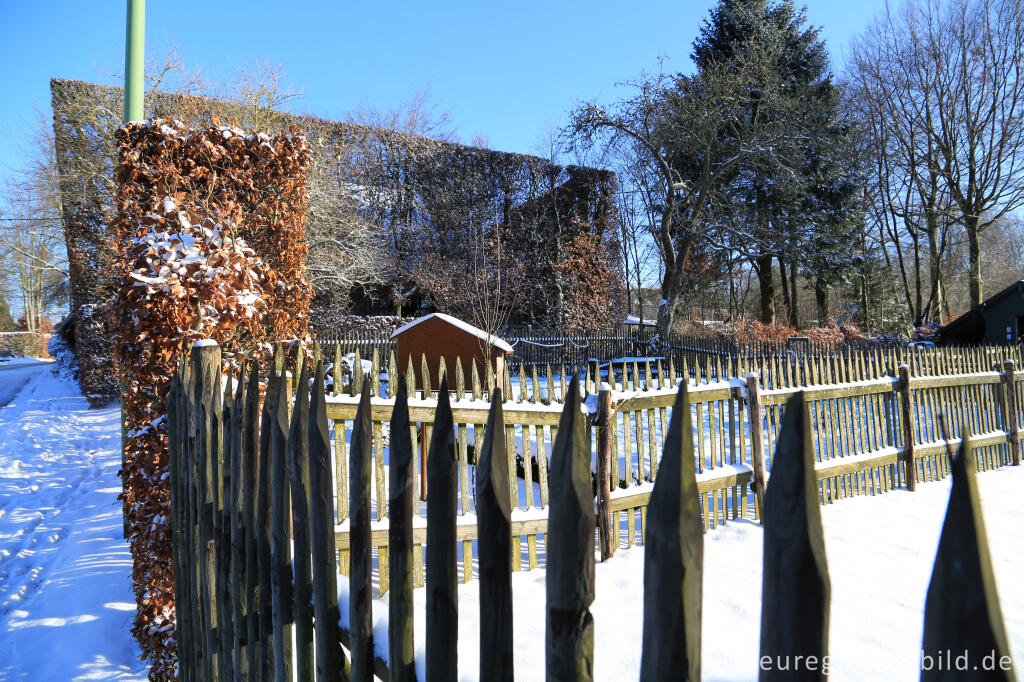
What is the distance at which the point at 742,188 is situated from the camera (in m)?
23.0

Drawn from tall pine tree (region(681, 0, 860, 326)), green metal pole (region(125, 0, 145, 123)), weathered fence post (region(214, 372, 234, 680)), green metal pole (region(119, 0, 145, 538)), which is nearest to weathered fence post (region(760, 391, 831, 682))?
weathered fence post (region(214, 372, 234, 680))

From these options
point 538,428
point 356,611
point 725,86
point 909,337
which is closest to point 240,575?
point 356,611

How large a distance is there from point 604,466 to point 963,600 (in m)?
4.03

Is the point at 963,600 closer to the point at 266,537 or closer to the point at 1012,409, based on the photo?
the point at 266,537

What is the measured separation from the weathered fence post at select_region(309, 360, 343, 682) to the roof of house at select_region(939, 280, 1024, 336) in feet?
66.7

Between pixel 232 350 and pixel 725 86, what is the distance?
18144mm

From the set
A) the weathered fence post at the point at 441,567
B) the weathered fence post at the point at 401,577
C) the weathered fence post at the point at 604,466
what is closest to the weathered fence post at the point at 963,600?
the weathered fence post at the point at 441,567

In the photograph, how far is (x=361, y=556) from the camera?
121 centimetres

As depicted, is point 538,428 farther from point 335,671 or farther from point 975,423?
point 975,423

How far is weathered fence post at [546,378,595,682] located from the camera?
2.62 ft

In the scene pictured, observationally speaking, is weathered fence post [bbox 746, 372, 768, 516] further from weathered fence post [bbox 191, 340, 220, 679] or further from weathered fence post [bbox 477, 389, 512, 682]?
weathered fence post [bbox 477, 389, 512, 682]

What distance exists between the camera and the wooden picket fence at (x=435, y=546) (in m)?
0.64

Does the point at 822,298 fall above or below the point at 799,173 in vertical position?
below

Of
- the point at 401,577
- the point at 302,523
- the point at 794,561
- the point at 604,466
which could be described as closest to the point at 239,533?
the point at 302,523
